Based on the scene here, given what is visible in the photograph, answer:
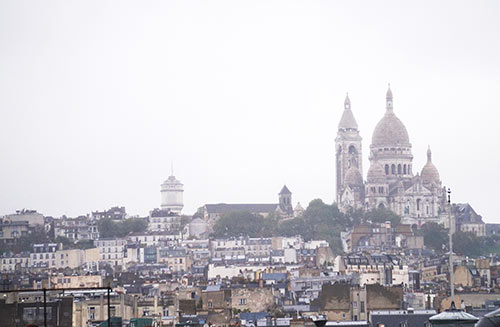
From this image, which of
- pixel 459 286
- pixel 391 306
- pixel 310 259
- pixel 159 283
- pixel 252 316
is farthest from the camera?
pixel 310 259

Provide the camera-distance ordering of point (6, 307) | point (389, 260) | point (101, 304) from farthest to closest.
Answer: point (389, 260)
point (101, 304)
point (6, 307)

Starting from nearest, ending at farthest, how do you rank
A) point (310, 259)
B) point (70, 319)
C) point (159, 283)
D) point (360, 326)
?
point (70, 319)
point (360, 326)
point (159, 283)
point (310, 259)

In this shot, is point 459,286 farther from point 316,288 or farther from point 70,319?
point 70,319

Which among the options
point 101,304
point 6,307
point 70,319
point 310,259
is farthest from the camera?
point 310,259

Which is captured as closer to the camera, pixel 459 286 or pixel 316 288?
pixel 459 286

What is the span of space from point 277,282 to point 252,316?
33.9m

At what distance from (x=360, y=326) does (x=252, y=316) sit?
59.5 feet

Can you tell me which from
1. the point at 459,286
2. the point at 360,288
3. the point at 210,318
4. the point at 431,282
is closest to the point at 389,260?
the point at 431,282

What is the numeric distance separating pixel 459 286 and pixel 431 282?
22722 millimetres

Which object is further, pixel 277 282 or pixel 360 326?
pixel 277 282

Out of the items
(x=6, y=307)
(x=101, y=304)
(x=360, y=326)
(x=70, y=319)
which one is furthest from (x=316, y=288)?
(x=6, y=307)

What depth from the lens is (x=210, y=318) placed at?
8919 centimetres

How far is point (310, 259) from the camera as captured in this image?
189250 millimetres

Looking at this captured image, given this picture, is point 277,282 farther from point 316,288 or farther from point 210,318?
point 210,318
